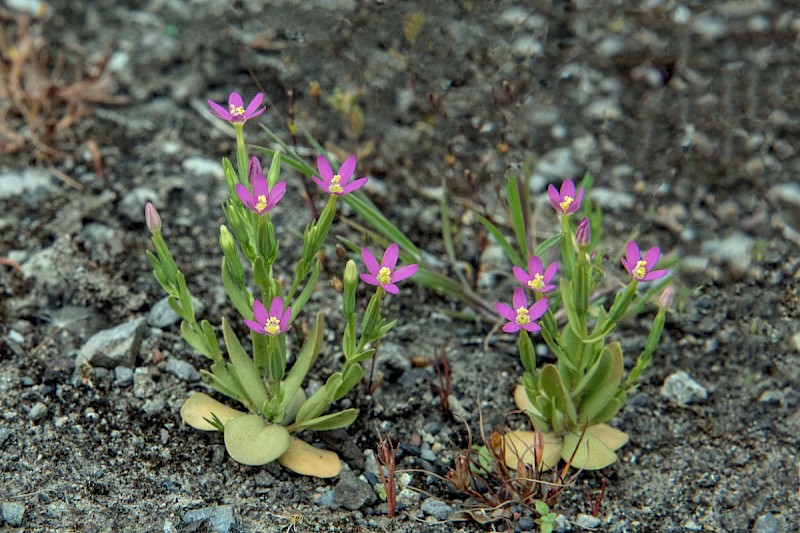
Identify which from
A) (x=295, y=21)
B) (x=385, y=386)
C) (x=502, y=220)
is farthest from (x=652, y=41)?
(x=385, y=386)

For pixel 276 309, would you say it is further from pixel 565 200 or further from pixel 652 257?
pixel 652 257

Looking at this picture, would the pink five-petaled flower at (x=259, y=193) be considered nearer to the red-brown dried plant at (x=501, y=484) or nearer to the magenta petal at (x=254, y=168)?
the magenta petal at (x=254, y=168)

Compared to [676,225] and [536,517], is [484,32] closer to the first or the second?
[676,225]

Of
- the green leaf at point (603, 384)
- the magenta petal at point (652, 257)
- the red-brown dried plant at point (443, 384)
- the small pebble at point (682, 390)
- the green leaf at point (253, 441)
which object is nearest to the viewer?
the magenta petal at point (652, 257)

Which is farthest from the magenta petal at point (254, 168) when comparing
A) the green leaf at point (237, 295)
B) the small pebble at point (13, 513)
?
the small pebble at point (13, 513)

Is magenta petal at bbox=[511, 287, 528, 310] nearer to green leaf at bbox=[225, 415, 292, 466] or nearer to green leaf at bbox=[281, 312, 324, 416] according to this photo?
green leaf at bbox=[281, 312, 324, 416]

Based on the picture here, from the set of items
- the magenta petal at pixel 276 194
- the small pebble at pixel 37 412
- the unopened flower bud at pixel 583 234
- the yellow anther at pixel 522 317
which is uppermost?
the magenta petal at pixel 276 194

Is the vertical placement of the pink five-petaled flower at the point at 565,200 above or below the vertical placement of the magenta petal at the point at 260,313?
above

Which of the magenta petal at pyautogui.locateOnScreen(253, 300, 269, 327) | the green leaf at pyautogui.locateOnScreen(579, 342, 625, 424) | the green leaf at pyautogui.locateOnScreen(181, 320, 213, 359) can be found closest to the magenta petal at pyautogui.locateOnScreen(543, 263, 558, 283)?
the green leaf at pyautogui.locateOnScreen(579, 342, 625, 424)
